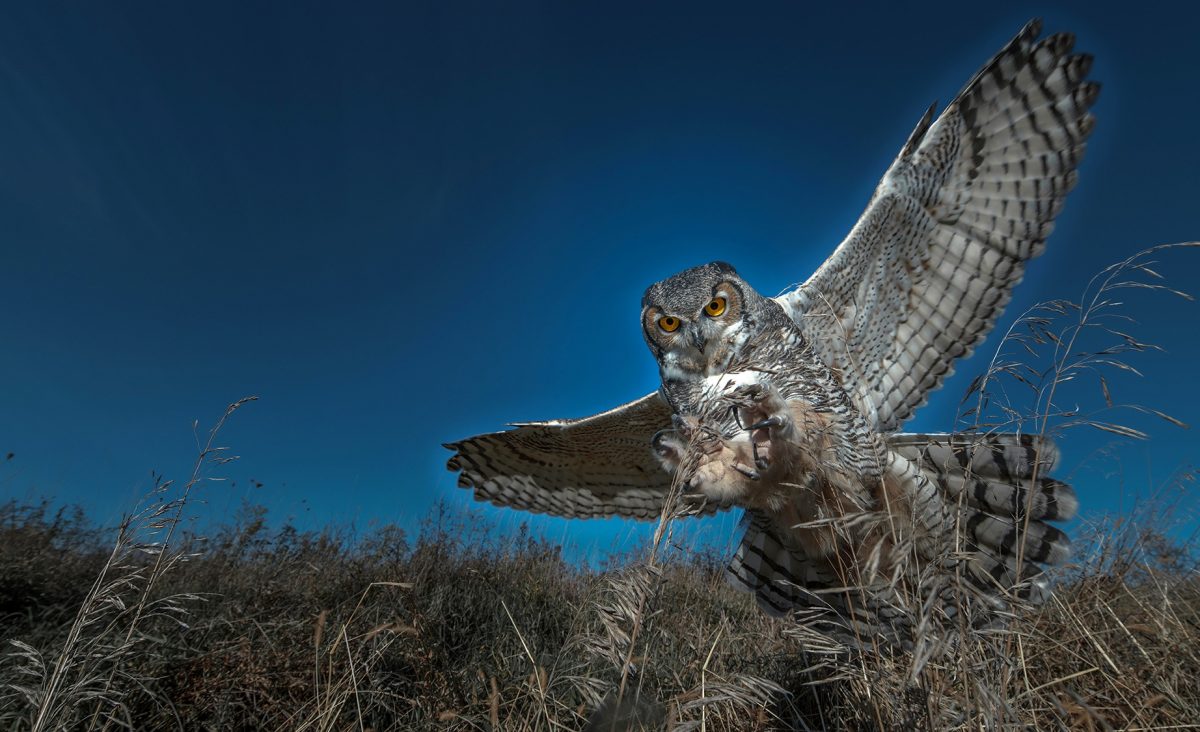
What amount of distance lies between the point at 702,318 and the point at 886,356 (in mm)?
1829

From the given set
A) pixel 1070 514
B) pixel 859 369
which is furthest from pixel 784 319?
pixel 1070 514

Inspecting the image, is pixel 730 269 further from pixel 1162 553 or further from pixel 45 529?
pixel 45 529

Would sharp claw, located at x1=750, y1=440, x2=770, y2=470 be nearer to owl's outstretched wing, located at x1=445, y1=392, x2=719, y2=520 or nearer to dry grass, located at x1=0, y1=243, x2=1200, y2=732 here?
dry grass, located at x1=0, y1=243, x2=1200, y2=732

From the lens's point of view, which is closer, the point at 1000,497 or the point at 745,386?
the point at 745,386

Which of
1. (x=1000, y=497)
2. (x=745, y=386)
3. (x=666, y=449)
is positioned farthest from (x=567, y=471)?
(x=1000, y=497)

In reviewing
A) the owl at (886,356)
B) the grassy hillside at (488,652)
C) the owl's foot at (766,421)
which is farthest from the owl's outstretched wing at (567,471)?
the owl's foot at (766,421)

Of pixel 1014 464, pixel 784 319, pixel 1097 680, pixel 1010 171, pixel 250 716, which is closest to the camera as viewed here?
pixel 1097 680

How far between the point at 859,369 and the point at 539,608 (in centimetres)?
333

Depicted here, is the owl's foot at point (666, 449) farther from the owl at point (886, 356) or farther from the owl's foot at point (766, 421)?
the owl's foot at point (766, 421)

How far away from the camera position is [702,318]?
370cm

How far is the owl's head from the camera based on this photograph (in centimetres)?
367

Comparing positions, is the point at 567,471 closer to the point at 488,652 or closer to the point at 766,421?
the point at 488,652

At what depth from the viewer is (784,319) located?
3.85 meters

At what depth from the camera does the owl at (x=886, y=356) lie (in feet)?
10.5
